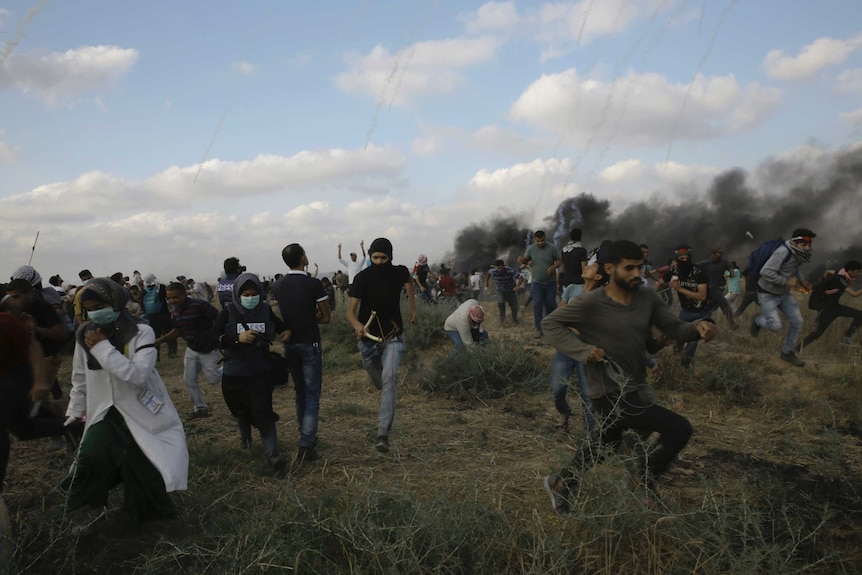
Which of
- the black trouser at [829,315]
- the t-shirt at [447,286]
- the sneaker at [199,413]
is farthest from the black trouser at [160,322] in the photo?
the black trouser at [829,315]

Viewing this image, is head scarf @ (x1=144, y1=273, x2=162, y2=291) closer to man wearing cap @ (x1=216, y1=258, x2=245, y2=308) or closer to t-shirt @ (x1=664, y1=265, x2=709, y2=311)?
man wearing cap @ (x1=216, y1=258, x2=245, y2=308)

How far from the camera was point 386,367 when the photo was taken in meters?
5.49

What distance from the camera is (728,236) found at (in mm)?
33219

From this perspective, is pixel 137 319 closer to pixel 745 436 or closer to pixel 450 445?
pixel 450 445

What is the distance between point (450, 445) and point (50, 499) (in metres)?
3.19

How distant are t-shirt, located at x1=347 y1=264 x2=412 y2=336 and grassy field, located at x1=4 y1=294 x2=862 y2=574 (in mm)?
1136

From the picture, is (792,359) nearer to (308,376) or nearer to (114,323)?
(308,376)

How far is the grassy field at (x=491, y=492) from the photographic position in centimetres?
308

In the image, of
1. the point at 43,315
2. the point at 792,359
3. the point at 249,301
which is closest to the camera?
the point at 249,301

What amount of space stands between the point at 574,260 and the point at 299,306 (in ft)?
17.0

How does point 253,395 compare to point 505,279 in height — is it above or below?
below

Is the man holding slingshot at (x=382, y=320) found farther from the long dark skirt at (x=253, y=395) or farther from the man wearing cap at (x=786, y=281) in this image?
the man wearing cap at (x=786, y=281)

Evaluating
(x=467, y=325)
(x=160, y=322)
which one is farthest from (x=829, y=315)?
(x=160, y=322)

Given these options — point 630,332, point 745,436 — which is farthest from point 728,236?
point 630,332
